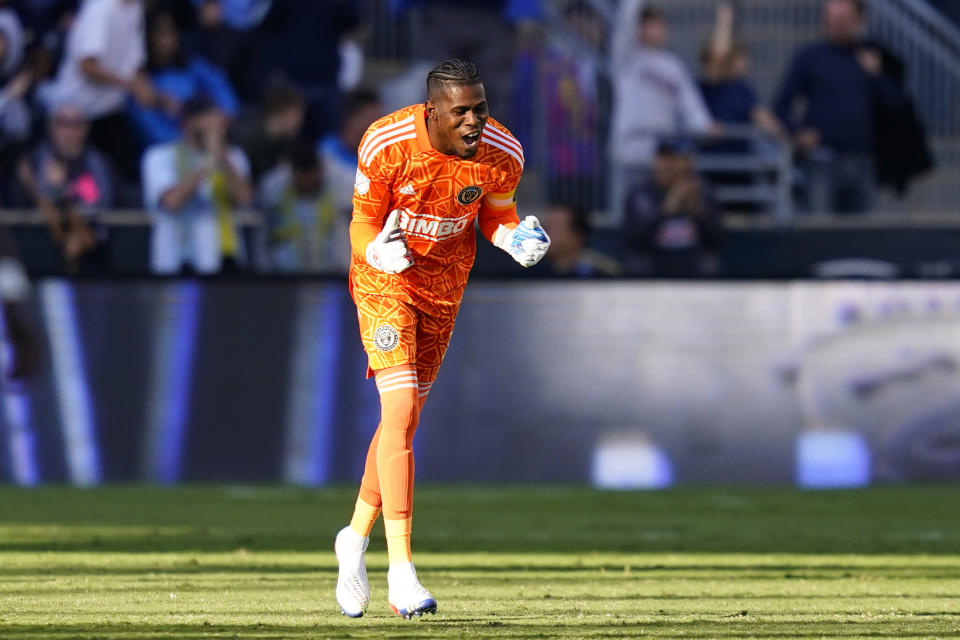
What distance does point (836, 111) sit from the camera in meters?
15.8

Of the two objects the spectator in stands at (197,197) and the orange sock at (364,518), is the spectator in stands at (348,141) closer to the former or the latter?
the spectator in stands at (197,197)

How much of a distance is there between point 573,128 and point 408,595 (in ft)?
35.0

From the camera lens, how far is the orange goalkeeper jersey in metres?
6.20

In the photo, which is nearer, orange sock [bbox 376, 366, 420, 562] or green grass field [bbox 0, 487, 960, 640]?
green grass field [bbox 0, 487, 960, 640]

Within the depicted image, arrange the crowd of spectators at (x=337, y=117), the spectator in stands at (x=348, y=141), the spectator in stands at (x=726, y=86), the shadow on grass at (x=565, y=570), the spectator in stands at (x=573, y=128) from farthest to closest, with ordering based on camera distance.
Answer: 1. the spectator in stands at (x=726, y=86)
2. the spectator in stands at (x=573, y=128)
3. the spectator in stands at (x=348, y=141)
4. the crowd of spectators at (x=337, y=117)
5. the shadow on grass at (x=565, y=570)

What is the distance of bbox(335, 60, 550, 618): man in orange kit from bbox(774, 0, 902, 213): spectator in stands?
32.5 feet

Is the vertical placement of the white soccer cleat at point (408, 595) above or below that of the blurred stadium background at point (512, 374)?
above

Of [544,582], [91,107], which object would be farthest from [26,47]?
[544,582]

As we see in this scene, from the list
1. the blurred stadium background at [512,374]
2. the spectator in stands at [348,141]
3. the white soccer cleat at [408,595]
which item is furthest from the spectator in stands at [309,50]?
the white soccer cleat at [408,595]

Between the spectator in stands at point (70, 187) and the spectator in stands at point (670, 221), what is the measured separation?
15.2ft

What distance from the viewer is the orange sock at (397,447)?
6.21 meters

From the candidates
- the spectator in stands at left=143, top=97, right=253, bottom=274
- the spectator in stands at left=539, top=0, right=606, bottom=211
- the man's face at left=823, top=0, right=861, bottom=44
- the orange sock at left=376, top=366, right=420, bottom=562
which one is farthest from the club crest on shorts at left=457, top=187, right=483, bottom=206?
the man's face at left=823, top=0, right=861, bottom=44

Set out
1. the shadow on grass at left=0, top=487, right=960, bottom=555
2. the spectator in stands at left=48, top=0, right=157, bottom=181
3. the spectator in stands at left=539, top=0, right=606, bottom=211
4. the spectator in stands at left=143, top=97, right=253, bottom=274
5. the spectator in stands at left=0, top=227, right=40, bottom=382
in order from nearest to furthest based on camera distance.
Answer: the shadow on grass at left=0, top=487, right=960, bottom=555, the spectator in stands at left=0, top=227, right=40, bottom=382, the spectator in stands at left=143, top=97, right=253, bottom=274, the spectator in stands at left=48, top=0, right=157, bottom=181, the spectator in stands at left=539, top=0, right=606, bottom=211

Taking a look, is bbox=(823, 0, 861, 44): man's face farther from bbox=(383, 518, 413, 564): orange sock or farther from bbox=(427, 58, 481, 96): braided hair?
bbox=(383, 518, 413, 564): orange sock
